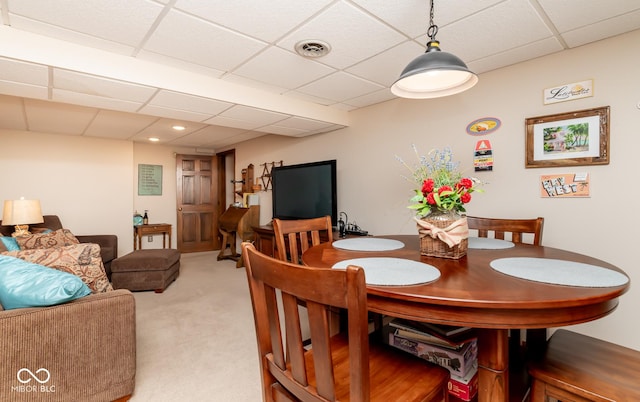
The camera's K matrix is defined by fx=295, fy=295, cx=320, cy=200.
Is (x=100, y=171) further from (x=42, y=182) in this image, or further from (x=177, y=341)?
(x=177, y=341)

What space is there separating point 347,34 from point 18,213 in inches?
164

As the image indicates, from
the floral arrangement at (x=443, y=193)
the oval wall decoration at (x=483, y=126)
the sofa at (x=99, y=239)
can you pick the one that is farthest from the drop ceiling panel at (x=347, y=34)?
the sofa at (x=99, y=239)

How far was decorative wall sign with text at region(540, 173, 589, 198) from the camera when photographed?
203 centimetres

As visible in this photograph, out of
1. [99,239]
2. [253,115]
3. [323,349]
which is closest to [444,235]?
[323,349]

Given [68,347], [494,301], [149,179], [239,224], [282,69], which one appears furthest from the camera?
[149,179]

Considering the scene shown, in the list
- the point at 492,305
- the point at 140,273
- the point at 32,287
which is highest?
the point at 492,305

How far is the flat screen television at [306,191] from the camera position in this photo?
3558 mm

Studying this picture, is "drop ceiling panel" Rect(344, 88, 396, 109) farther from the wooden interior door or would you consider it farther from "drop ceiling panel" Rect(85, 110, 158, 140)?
the wooden interior door

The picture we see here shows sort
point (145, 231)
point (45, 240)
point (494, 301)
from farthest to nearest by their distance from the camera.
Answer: point (145, 231) < point (45, 240) < point (494, 301)

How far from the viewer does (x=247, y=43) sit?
2018mm

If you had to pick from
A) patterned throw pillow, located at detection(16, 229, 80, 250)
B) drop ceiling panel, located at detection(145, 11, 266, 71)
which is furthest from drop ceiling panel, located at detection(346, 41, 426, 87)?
patterned throw pillow, located at detection(16, 229, 80, 250)

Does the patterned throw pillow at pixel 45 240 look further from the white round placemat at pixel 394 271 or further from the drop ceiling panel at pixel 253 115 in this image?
the white round placemat at pixel 394 271

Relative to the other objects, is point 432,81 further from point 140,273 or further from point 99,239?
point 99,239

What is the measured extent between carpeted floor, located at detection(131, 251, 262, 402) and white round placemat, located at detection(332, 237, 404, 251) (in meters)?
1.02
